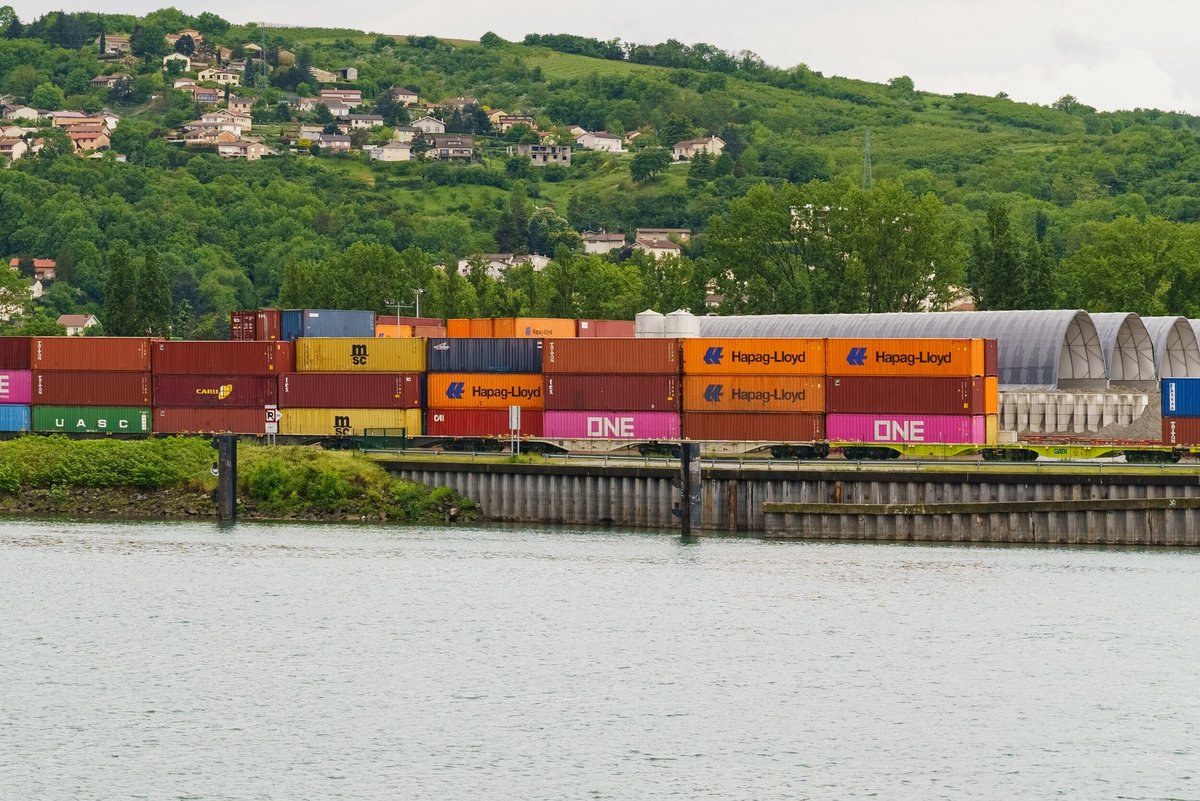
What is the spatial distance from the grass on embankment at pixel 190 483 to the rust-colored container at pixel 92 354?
4.77 meters

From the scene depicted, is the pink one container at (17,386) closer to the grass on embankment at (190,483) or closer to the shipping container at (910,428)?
the grass on embankment at (190,483)

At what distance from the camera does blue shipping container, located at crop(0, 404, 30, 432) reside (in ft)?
318

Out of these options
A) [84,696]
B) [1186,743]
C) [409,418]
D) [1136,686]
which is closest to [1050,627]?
[1136,686]

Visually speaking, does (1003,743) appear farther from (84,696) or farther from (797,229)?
(797,229)

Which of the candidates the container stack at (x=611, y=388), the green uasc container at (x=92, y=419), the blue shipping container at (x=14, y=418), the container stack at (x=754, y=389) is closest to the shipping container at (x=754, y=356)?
the container stack at (x=754, y=389)

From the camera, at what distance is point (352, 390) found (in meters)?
93.4

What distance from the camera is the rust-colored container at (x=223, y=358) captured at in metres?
94.6

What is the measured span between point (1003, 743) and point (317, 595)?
28707 mm

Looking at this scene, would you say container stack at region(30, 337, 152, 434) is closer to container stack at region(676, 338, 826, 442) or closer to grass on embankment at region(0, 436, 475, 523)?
grass on embankment at region(0, 436, 475, 523)

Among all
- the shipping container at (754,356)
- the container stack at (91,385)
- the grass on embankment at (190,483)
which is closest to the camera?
the grass on embankment at (190,483)

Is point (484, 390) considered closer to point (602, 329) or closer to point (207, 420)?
point (207, 420)

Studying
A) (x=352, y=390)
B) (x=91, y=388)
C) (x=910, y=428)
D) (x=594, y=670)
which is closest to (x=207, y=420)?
(x=91, y=388)

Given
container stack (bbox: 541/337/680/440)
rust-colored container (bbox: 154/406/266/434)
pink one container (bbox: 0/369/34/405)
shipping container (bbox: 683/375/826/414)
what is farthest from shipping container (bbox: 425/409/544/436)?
pink one container (bbox: 0/369/34/405)

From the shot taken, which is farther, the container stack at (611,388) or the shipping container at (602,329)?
the shipping container at (602,329)
